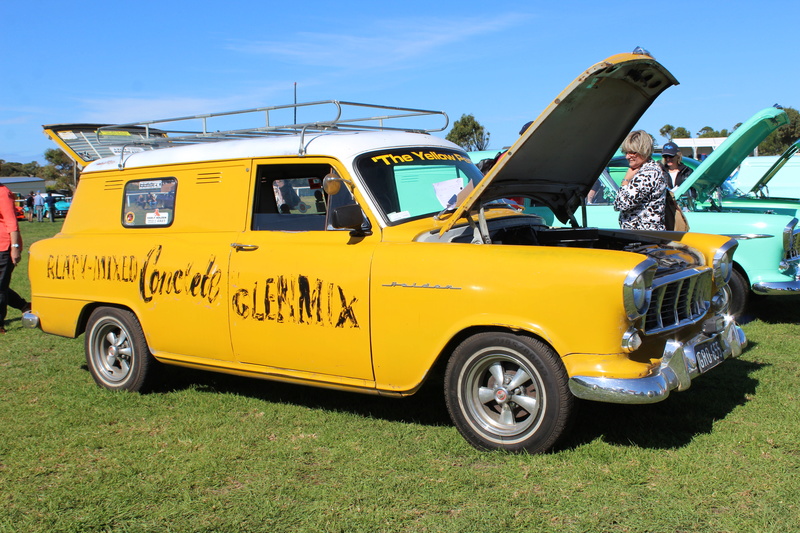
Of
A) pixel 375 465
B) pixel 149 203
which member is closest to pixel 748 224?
pixel 375 465

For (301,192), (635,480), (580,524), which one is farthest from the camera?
(301,192)

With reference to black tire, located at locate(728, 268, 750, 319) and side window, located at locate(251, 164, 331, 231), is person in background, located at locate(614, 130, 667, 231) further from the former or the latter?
side window, located at locate(251, 164, 331, 231)

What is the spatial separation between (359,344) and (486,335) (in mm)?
844

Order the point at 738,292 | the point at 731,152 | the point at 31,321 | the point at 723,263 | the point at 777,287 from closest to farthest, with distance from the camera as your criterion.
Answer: the point at 723,263, the point at 31,321, the point at 777,287, the point at 738,292, the point at 731,152

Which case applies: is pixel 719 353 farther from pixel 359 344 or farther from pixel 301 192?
pixel 301 192

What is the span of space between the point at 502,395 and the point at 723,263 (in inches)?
73.2

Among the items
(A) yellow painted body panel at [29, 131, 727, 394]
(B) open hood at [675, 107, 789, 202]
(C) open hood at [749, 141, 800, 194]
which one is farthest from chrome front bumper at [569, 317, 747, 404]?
(C) open hood at [749, 141, 800, 194]

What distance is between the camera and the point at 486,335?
396 centimetres

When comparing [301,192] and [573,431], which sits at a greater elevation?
[301,192]

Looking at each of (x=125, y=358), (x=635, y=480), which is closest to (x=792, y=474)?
(x=635, y=480)

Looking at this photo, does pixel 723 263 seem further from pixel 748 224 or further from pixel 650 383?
pixel 748 224

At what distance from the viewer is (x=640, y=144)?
5.67 metres

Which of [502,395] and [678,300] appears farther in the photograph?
[678,300]

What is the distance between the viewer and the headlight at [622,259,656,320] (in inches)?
140
